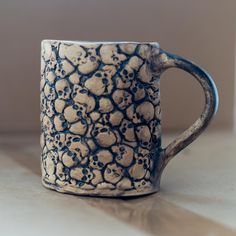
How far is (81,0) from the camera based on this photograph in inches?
43.5

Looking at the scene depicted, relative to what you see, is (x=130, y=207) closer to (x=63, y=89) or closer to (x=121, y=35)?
(x=63, y=89)

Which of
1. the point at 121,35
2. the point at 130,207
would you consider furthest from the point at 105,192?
the point at 121,35

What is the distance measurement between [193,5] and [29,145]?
37 cm

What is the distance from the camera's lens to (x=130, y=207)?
71 cm

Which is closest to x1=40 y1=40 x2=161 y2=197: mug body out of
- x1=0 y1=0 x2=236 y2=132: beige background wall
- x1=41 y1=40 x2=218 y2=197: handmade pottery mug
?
x1=41 y1=40 x2=218 y2=197: handmade pottery mug

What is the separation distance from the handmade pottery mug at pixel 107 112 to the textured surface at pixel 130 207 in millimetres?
32

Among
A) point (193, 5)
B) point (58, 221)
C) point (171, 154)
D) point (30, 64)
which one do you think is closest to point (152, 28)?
point (193, 5)

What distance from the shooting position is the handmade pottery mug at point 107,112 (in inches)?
28.2

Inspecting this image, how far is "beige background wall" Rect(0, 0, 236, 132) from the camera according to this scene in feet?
3.62

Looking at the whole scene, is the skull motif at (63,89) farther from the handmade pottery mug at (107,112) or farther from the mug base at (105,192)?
the mug base at (105,192)

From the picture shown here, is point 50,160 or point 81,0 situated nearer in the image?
point 50,160

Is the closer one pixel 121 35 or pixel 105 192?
pixel 105 192

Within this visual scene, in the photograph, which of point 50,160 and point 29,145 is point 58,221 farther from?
point 29,145

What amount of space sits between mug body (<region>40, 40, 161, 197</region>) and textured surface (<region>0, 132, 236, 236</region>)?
26 millimetres
